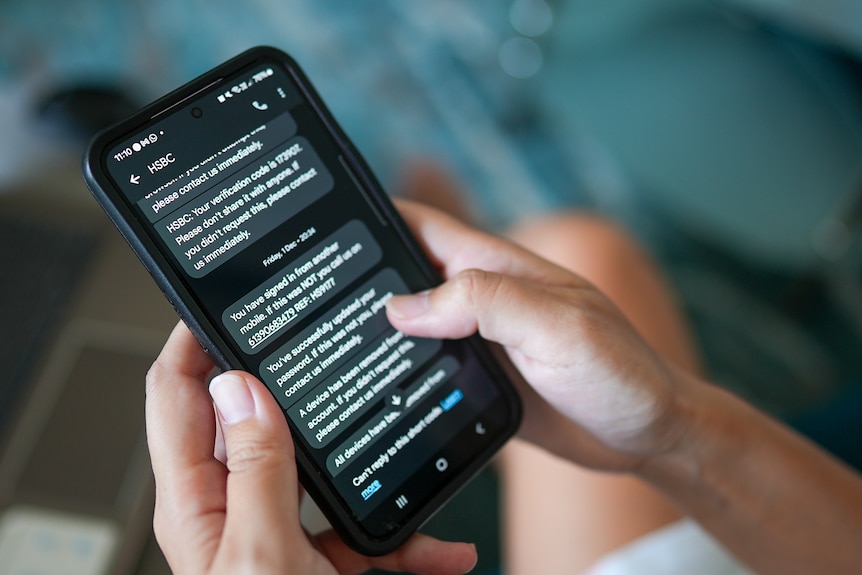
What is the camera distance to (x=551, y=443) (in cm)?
58

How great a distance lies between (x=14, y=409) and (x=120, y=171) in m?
0.19

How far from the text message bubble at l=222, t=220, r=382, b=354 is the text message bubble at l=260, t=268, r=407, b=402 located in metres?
0.01

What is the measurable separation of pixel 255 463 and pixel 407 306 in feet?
0.48

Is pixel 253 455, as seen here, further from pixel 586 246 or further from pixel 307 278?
pixel 586 246

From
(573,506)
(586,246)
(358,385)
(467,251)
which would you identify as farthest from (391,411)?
(586,246)

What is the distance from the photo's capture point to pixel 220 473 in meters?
0.37

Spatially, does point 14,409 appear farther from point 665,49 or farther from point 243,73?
point 665,49

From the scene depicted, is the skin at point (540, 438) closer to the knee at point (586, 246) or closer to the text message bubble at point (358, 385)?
the text message bubble at point (358, 385)

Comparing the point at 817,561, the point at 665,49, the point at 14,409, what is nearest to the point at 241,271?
the point at 14,409

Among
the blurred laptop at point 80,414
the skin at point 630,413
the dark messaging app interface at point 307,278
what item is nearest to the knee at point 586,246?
the skin at point 630,413

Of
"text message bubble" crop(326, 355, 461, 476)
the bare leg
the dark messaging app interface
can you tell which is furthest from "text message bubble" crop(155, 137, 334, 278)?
the bare leg

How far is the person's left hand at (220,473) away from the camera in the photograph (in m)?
0.33

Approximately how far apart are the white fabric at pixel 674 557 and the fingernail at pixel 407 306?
0.30 metres

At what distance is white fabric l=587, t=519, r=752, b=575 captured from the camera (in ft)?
1.98
